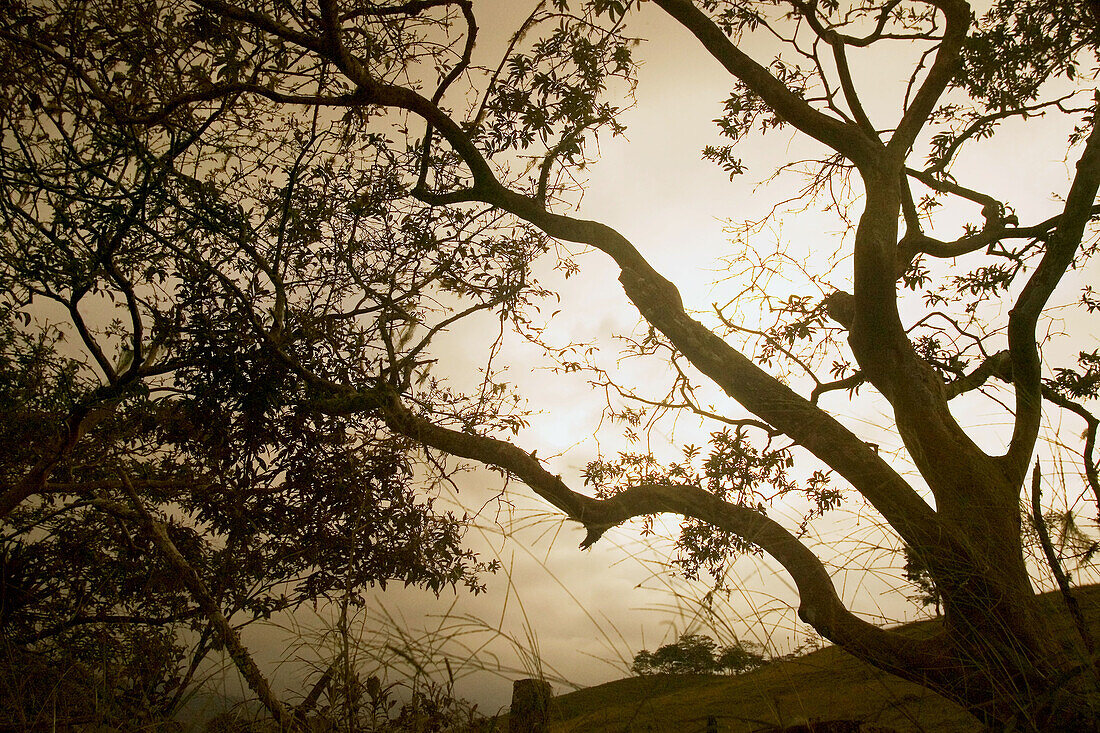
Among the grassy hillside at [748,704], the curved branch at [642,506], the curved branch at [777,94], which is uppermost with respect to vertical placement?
the curved branch at [777,94]

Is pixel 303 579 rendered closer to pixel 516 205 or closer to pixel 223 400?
pixel 223 400

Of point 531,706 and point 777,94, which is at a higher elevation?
point 777,94

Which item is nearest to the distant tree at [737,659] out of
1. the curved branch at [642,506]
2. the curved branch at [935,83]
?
the curved branch at [642,506]

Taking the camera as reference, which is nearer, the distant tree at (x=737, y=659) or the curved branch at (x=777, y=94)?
the distant tree at (x=737, y=659)

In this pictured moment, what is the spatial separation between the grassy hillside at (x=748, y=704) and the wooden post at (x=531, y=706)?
80mm

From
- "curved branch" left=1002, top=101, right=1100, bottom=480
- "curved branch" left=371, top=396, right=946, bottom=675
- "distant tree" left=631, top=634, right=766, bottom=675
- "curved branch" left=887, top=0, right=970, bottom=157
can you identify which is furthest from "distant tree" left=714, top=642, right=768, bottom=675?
"curved branch" left=887, top=0, right=970, bottom=157

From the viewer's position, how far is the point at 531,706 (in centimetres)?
225

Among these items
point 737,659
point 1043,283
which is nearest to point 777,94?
point 1043,283

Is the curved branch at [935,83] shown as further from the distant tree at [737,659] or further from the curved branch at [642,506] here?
the distant tree at [737,659]

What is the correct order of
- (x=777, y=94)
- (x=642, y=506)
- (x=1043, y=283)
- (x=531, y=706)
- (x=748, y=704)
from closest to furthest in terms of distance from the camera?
(x=531, y=706) < (x=748, y=704) < (x=642, y=506) < (x=1043, y=283) < (x=777, y=94)

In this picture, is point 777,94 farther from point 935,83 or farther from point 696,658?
point 696,658

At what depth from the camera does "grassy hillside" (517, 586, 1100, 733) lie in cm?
219

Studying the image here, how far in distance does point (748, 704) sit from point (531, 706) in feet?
2.83

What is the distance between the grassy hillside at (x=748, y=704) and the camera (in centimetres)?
219
